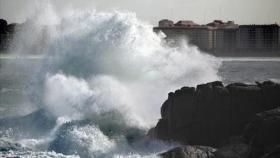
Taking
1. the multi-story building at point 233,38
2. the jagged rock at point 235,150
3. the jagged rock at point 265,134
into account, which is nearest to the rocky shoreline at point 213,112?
the jagged rock at point 235,150

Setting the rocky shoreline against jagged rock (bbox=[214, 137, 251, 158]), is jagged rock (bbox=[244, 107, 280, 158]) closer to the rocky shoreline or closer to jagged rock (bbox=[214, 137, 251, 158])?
jagged rock (bbox=[214, 137, 251, 158])

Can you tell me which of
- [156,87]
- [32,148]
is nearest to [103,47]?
[156,87]

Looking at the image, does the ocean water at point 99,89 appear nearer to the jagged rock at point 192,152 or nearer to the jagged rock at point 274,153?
the jagged rock at point 192,152

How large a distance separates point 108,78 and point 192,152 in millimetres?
7196

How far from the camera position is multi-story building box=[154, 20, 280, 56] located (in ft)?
281

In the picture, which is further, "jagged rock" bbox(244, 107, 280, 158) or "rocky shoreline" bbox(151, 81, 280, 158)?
"rocky shoreline" bbox(151, 81, 280, 158)

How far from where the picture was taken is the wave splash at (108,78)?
1800cm

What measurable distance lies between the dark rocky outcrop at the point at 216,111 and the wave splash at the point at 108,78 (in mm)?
1378

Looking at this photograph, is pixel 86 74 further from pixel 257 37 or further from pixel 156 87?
pixel 257 37

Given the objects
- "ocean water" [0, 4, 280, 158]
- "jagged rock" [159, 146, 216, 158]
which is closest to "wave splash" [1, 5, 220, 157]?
"ocean water" [0, 4, 280, 158]

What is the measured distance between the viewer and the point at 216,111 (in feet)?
53.2

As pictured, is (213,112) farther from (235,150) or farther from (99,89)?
(99,89)

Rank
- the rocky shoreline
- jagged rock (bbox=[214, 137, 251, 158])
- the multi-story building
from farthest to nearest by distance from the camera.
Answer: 1. the multi-story building
2. the rocky shoreline
3. jagged rock (bbox=[214, 137, 251, 158])

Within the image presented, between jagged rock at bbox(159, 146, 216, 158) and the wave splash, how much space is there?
110 inches
